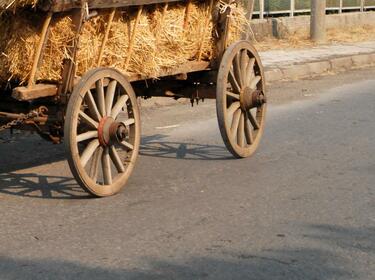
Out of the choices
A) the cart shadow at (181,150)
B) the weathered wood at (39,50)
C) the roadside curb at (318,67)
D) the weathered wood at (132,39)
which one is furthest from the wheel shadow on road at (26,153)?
the roadside curb at (318,67)

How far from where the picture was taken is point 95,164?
6.71 metres

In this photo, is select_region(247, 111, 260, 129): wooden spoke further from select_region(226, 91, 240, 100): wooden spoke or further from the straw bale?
the straw bale

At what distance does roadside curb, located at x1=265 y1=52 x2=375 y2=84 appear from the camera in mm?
14458

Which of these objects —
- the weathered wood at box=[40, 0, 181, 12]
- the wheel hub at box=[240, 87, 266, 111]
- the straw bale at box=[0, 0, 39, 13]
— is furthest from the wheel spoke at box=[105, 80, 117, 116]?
the wheel hub at box=[240, 87, 266, 111]

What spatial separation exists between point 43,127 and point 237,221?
61.9 inches

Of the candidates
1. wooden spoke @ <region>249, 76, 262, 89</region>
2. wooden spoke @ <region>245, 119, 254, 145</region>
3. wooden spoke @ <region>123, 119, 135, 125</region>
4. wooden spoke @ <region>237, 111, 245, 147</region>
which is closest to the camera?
wooden spoke @ <region>123, 119, 135, 125</region>

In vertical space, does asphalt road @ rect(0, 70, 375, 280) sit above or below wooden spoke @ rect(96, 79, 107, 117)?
below

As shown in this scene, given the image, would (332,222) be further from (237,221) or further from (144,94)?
(144,94)

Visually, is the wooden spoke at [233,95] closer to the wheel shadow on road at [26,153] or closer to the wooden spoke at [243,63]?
the wooden spoke at [243,63]

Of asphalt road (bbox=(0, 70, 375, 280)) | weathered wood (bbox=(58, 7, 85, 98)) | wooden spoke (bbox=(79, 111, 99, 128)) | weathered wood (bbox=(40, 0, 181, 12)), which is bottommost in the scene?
asphalt road (bbox=(0, 70, 375, 280))

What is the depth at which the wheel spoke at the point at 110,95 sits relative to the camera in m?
6.80

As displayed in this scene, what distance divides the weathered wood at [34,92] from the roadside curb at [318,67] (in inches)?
311

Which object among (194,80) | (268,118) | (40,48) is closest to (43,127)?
(40,48)

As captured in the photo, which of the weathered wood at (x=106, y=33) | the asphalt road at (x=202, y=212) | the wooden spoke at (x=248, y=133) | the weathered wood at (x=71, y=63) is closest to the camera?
the asphalt road at (x=202, y=212)
